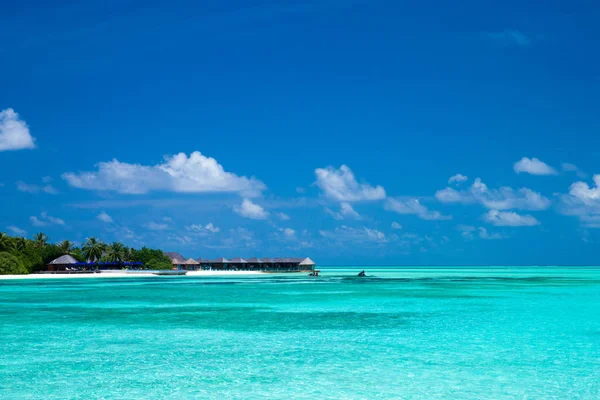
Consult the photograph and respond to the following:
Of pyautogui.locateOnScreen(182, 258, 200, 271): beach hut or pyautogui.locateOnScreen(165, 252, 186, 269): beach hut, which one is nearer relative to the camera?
pyautogui.locateOnScreen(165, 252, 186, 269): beach hut

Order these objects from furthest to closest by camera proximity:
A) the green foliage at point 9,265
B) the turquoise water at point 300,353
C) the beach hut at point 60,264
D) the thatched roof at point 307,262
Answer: the thatched roof at point 307,262 → the beach hut at point 60,264 → the green foliage at point 9,265 → the turquoise water at point 300,353

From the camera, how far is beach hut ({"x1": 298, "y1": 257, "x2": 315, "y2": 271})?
381 feet

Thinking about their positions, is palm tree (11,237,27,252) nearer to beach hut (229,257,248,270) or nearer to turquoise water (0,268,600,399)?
beach hut (229,257,248,270)

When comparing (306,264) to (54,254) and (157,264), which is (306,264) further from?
(54,254)

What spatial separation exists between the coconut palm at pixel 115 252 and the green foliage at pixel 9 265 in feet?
66.9

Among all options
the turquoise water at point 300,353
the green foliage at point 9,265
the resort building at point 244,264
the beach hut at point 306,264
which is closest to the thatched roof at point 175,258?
the resort building at point 244,264

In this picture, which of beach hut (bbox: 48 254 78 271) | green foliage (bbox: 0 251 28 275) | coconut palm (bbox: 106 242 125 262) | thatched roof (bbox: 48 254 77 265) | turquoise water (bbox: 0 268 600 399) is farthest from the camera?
coconut palm (bbox: 106 242 125 262)

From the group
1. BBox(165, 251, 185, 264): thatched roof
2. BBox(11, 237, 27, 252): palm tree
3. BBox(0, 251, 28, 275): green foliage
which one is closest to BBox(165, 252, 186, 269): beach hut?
BBox(165, 251, 185, 264): thatched roof

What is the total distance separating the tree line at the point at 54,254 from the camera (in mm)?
79312

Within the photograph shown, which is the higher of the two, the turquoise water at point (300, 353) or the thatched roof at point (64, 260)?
the thatched roof at point (64, 260)

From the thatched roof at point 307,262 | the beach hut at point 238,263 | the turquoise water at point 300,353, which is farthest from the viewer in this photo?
the beach hut at point 238,263

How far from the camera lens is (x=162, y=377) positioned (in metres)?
14.5

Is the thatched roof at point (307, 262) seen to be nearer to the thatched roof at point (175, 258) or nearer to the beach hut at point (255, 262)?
the beach hut at point (255, 262)

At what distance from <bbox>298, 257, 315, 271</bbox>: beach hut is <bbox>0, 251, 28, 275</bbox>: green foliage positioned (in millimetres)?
51109
